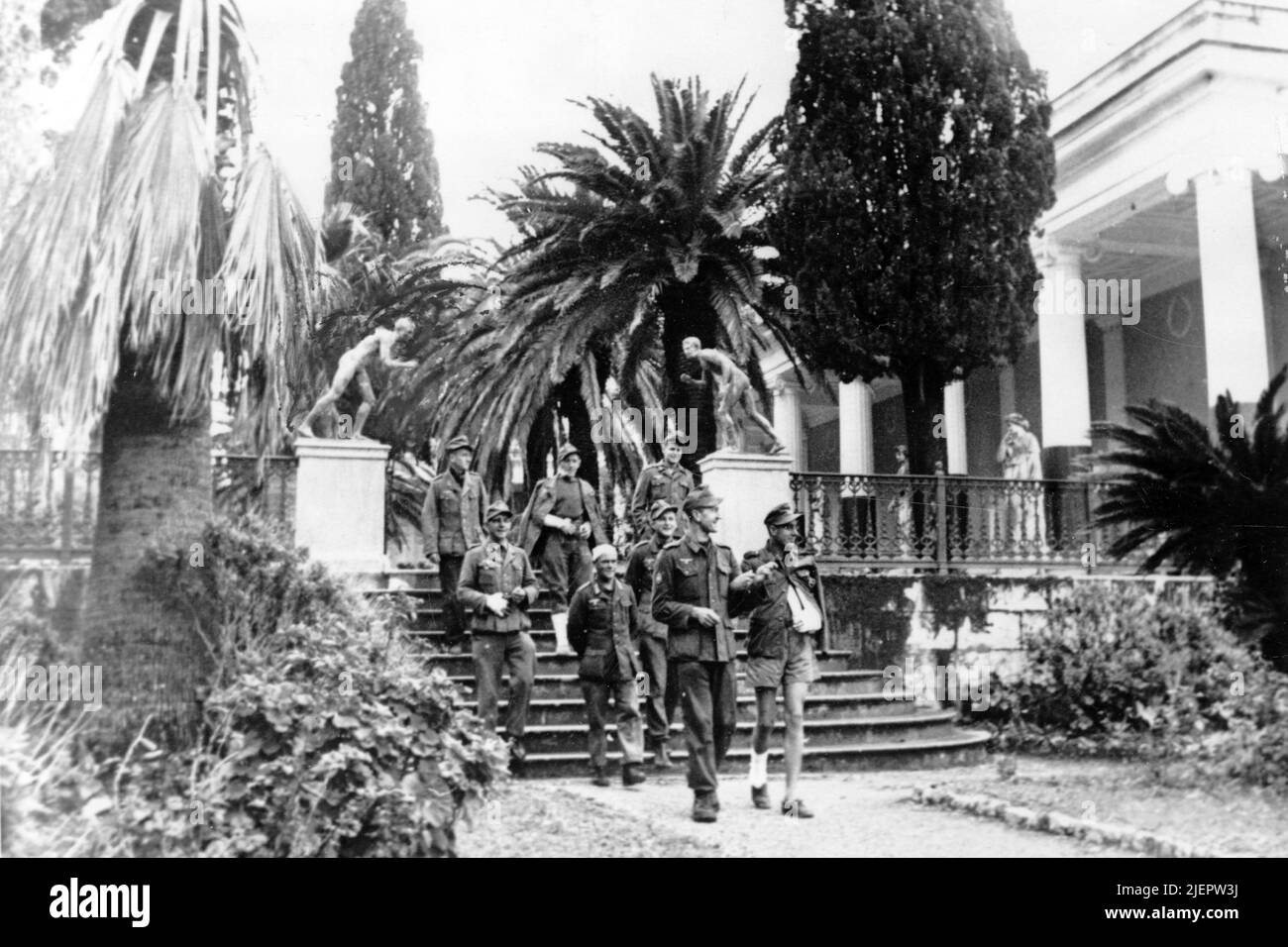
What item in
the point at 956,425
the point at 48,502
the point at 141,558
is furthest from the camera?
the point at 956,425

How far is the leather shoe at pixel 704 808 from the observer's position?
7207mm

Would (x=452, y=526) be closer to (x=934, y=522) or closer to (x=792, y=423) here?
(x=934, y=522)

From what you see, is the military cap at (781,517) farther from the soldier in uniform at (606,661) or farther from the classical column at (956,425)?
the classical column at (956,425)

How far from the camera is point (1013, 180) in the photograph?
12000 mm

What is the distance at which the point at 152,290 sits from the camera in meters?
5.64

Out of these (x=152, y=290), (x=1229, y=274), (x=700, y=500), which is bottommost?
(x=700, y=500)

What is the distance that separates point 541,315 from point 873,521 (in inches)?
175

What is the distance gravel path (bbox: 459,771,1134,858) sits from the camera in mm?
6328

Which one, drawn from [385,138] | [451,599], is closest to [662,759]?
[451,599]

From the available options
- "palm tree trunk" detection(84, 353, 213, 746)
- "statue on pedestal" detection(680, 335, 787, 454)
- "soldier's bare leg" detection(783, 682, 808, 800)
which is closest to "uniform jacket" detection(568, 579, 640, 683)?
"soldier's bare leg" detection(783, 682, 808, 800)

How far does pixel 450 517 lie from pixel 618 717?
2650 millimetres

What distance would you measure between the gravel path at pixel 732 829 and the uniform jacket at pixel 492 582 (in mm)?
1112

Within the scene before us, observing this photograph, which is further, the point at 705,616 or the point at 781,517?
the point at 781,517

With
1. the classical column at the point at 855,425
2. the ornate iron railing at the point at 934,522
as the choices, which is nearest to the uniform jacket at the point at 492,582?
the ornate iron railing at the point at 934,522
